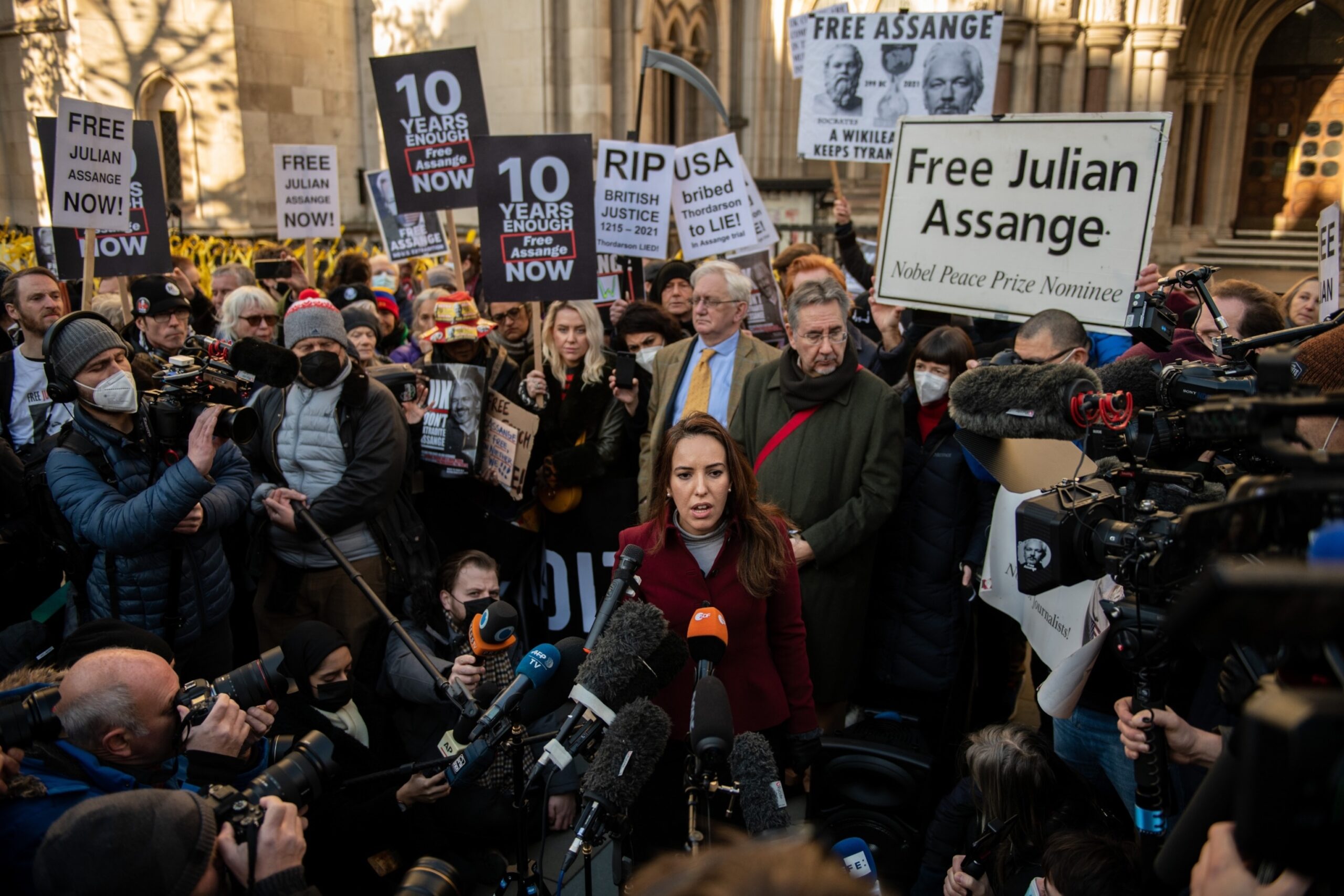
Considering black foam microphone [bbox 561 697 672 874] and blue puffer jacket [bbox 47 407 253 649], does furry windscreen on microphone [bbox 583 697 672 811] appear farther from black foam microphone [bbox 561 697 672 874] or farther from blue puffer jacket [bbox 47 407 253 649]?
blue puffer jacket [bbox 47 407 253 649]

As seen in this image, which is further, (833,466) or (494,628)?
(833,466)

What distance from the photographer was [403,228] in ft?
32.0

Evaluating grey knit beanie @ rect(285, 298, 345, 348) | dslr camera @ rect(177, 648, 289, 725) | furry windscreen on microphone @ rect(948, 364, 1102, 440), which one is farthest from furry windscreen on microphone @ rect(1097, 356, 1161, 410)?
grey knit beanie @ rect(285, 298, 345, 348)

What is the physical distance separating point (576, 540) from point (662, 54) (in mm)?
4414

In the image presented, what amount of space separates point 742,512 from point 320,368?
2208 millimetres

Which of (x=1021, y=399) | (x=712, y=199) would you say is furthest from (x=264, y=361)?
(x=712, y=199)

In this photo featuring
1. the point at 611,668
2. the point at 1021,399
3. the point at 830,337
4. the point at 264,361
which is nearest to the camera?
the point at 611,668

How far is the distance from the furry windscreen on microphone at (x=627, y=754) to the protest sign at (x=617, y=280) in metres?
5.22

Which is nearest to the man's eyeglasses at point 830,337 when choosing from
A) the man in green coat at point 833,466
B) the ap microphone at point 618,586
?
the man in green coat at point 833,466

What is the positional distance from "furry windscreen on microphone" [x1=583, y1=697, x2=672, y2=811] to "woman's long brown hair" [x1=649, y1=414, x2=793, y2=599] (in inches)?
34.4

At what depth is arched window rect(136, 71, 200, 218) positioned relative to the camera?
44.0ft

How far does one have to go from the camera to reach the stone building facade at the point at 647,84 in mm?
13180

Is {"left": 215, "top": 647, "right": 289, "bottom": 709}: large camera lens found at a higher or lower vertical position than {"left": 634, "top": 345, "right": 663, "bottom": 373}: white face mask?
lower

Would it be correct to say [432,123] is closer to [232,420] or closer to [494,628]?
[232,420]
